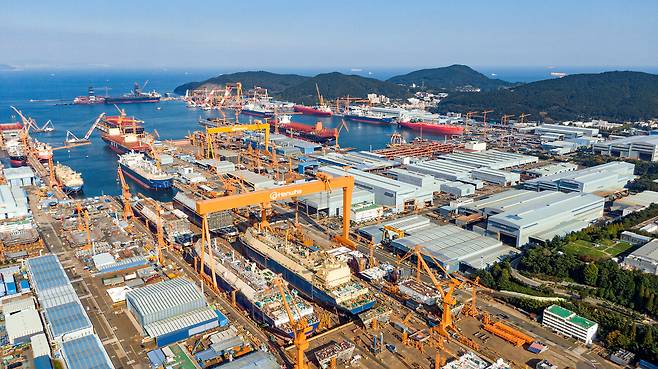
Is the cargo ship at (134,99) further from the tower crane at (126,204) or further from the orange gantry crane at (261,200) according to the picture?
the orange gantry crane at (261,200)

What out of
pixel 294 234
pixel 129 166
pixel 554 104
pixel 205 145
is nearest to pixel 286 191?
pixel 294 234

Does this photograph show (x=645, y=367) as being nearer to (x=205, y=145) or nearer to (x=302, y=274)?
(x=302, y=274)

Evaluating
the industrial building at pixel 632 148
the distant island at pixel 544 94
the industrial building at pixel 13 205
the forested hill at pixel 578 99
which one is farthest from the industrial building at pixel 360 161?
the forested hill at pixel 578 99

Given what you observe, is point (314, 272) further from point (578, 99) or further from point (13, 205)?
point (578, 99)

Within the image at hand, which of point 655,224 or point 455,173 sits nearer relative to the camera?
point 655,224

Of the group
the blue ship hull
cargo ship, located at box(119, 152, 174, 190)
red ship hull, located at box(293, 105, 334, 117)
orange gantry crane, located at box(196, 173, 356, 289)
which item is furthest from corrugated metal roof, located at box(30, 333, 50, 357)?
red ship hull, located at box(293, 105, 334, 117)

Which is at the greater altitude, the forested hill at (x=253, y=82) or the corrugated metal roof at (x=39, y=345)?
the forested hill at (x=253, y=82)

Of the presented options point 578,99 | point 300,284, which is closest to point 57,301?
point 300,284
